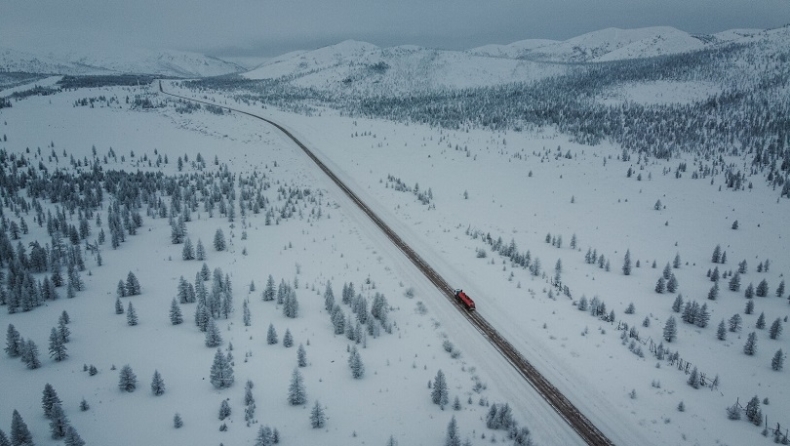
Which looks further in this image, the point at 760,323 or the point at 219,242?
the point at 219,242

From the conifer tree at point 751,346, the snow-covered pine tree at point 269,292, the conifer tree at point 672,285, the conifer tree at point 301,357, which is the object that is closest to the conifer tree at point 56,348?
the snow-covered pine tree at point 269,292

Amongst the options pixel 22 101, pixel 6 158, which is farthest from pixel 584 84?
pixel 22 101

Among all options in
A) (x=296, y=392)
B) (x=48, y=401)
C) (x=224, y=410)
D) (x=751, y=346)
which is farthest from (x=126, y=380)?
(x=751, y=346)

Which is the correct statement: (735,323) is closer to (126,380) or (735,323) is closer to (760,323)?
(760,323)

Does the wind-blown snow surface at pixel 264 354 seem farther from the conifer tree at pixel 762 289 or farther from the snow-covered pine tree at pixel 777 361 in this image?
the conifer tree at pixel 762 289

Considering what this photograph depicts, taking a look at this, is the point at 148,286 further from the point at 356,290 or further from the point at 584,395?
the point at 584,395
